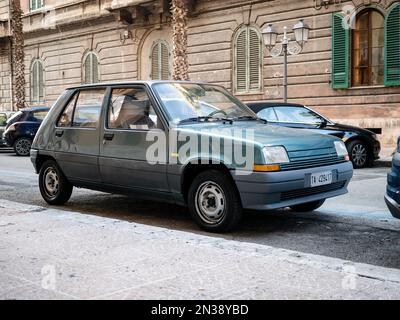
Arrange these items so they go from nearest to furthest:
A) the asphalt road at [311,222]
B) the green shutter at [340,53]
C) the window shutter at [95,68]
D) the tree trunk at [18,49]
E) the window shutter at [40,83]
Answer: the asphalt road at [311,222] → the green shutter at [340,53] → the window shutter at [95,68] → the tree trunk at [18,49] → the window shutter at [40,83]

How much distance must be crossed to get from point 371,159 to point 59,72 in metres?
22.2

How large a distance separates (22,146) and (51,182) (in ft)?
39.2

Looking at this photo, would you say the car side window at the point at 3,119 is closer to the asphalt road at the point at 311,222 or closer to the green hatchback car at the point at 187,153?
the asphalt road at the point at 311,222

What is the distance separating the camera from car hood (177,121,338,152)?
588 cm

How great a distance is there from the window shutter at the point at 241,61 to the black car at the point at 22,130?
7404 mm

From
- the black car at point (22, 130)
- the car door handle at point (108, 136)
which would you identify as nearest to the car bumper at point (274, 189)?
the car door handle at point (108, 136)

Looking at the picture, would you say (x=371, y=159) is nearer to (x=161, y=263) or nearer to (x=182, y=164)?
(x=182, y=164)

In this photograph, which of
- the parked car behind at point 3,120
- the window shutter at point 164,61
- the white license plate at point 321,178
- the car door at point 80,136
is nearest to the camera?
the white license plate at point 321,178

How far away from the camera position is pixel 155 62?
26562 mm

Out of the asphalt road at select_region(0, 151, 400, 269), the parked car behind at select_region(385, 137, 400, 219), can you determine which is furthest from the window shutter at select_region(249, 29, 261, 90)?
the parked car behind at select_region(385, 137, 400, 219)

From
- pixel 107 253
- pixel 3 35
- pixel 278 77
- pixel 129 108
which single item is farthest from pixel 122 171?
pixel 3 35

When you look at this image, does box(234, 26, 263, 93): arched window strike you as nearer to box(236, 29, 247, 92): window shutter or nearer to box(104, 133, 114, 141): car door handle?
box(236, 29, 247, 92): window shutter

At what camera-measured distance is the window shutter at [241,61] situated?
73.7 ft

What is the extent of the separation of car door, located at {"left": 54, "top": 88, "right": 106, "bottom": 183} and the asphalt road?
0.55m
